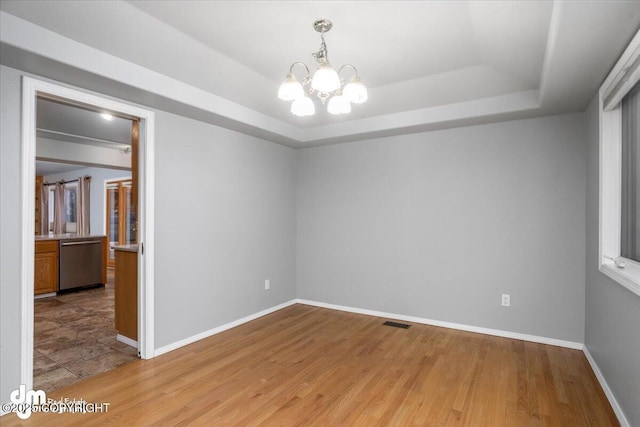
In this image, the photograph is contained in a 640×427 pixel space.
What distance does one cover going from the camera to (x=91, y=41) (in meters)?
2.25

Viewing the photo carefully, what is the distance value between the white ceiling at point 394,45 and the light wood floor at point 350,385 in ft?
7.38

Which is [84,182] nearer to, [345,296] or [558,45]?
[345,296]

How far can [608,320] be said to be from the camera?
2363 mm

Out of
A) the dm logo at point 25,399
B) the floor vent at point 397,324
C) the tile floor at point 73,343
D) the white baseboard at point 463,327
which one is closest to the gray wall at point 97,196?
the tile floor at point 73,343

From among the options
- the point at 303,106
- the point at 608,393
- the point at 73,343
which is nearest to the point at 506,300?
the point at 608,393

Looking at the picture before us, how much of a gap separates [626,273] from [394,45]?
7.21 ft

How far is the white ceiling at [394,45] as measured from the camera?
199 centimetres

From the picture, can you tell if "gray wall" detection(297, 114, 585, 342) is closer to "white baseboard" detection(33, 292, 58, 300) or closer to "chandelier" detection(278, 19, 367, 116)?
"chandelier" detection(278, 19, 367, 116)

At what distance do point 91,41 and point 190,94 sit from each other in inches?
33.0

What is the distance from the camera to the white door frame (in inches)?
88.4

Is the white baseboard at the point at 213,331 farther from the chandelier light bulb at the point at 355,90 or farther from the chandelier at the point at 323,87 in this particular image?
the chandelier light bulb at the point at 355,90

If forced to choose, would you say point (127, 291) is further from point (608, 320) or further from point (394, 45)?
point (608, 320)

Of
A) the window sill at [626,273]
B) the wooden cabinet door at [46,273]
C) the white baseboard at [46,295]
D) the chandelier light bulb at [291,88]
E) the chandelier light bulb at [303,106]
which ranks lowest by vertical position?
the white baseboard at [46,295]

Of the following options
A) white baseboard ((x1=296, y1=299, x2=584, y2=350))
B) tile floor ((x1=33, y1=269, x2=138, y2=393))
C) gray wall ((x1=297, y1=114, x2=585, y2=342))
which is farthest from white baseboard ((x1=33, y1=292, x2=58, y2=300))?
white baseboard ((x1=296, y1=299, x2=584, y2=350))
